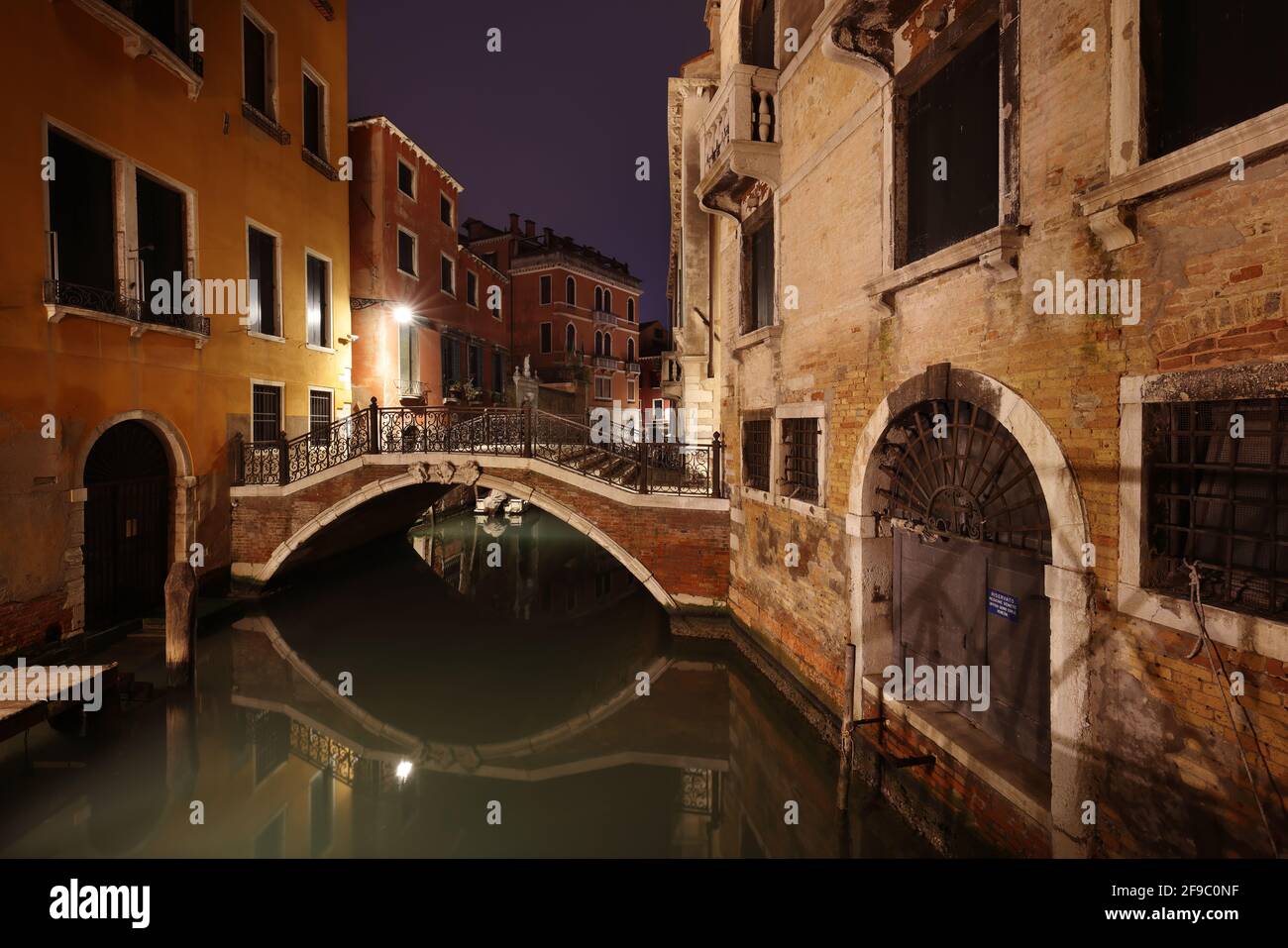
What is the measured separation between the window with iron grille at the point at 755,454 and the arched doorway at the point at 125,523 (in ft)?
28.2

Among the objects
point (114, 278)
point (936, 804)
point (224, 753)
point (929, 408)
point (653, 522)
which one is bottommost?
point (224, 753)

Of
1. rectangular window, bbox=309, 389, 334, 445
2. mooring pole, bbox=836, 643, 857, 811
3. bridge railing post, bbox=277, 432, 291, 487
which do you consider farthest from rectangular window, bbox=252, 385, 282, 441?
mooring pole, bbox=836, 643, 857, 811

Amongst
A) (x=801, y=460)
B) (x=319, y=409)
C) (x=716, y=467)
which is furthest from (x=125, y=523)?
(x=801, y=460)

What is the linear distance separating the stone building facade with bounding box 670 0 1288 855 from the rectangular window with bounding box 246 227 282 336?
9548 millimetres

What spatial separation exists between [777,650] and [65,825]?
682 cm

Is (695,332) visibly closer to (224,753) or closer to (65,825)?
(224,753)

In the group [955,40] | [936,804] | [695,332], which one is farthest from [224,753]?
[695,332]

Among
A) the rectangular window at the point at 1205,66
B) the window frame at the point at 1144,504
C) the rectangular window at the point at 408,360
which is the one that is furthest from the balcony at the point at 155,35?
the window frame at the point at 1144,504

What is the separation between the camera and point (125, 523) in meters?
8.90

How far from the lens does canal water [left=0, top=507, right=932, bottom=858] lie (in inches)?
207

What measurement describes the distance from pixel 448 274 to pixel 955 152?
16.8m

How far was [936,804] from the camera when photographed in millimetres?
4695

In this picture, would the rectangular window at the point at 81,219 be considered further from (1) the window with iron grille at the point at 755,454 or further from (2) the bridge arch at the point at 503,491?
(1) the window with iron grille at the point at 755,454

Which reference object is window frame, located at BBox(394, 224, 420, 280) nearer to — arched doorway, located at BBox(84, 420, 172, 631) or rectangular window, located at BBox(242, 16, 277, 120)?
rectangular window, located at BBox(242, 16, 277, 120)
